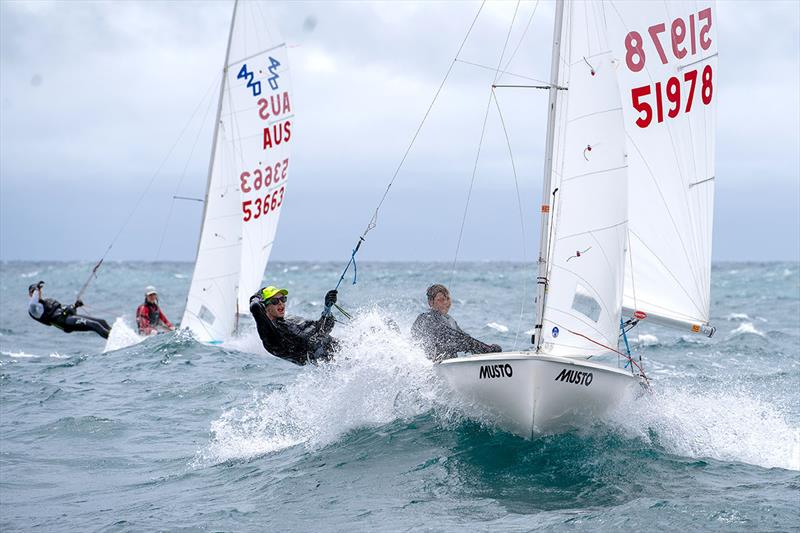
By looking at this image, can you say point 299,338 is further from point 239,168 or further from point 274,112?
point 274,112

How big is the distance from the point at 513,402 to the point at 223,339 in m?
9.01

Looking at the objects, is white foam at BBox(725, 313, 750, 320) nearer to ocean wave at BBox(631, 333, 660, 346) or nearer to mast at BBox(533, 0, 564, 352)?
ocean wave at BBox(631, 333, 660, 346)

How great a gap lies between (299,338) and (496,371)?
1.92 metres

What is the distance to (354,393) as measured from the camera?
709 centimetres

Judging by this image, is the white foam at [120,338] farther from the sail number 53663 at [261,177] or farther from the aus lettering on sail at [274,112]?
the aus lettering on sail at [274,112]

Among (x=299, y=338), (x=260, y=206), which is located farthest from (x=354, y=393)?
(x=260, y=206)

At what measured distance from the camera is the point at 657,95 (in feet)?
24.6

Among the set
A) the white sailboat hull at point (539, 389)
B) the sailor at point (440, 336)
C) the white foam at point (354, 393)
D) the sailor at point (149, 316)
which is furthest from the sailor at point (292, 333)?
the sailor at point (149, 316)

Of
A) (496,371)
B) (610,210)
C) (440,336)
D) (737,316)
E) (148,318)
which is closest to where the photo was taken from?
(496,371)

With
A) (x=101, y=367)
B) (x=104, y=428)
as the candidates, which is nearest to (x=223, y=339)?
(x=101, y=367)

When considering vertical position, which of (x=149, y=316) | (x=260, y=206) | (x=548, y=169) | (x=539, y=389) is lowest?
(x=539, y=389)

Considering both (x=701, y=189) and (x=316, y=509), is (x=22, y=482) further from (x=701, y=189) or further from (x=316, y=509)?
(x=701, y=189)

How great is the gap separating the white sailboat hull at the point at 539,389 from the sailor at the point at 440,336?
0.39 metres

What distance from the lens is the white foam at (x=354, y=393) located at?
6.80 m
